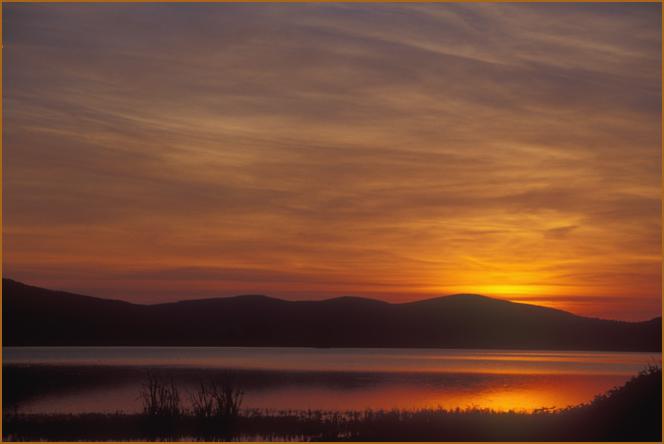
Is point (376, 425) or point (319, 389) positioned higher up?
point (319, 389)

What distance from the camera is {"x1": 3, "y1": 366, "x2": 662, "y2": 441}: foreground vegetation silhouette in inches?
1094

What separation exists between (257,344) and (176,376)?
13724cm

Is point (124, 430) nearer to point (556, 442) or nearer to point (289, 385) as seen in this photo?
point (556, 442)

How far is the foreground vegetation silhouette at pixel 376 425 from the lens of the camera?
91.1 ft

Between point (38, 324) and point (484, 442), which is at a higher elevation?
point (38, 324)

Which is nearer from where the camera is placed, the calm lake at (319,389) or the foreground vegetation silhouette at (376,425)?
the foreground vegetation silhouette at (376,425)

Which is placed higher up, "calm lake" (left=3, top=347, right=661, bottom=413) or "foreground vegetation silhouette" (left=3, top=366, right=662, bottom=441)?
"calm lake" (left=3, top=347, right=661, bottom=413)

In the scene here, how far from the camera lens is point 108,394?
47156mm

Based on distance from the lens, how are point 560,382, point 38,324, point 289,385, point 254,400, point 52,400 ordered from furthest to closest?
1. point 38,324
2. point 560,382
3. point 289,385
4. point 254,400
5. point 52,400

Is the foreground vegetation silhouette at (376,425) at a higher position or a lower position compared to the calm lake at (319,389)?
lower

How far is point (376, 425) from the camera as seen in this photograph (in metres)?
31.3

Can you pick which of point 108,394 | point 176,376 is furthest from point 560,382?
point 108,394

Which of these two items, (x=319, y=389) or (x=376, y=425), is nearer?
(x=376, y=425)

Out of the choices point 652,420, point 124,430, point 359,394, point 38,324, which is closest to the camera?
point 652,420
